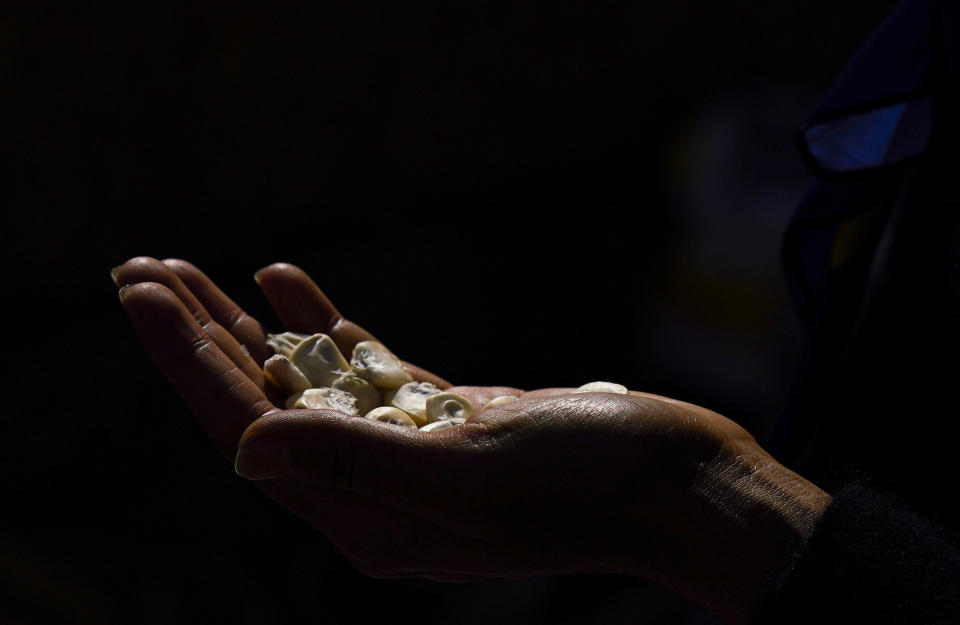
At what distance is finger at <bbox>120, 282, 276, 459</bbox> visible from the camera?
1.17 metres

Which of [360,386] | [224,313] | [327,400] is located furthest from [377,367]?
[224,313]

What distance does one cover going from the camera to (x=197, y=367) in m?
1.18

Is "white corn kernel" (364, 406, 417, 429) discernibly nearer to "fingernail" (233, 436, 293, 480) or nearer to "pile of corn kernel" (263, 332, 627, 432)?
"pile of corn kernel" (263, 332, 627, 432)

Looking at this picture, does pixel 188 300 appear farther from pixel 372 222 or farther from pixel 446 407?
pixel 372 222

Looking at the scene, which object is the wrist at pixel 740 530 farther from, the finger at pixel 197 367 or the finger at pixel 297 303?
the finger at pixel 297 303

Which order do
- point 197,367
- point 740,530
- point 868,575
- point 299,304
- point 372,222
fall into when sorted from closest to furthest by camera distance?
point 868,575
point 740,530
point 197,367
point 299,304
point 372,222

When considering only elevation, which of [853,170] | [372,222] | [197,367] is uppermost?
[853,170]

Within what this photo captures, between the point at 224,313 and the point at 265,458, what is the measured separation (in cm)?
47

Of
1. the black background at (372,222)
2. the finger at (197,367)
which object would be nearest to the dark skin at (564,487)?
the finger at (197,367)

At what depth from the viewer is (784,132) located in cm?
345

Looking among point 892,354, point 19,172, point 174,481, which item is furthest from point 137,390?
point 892,354

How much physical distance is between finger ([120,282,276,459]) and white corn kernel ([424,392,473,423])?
25 cm

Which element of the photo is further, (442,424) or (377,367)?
(377,367)

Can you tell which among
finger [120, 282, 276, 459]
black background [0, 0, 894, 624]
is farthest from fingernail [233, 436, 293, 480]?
black background [0, 0, 894, 624]
